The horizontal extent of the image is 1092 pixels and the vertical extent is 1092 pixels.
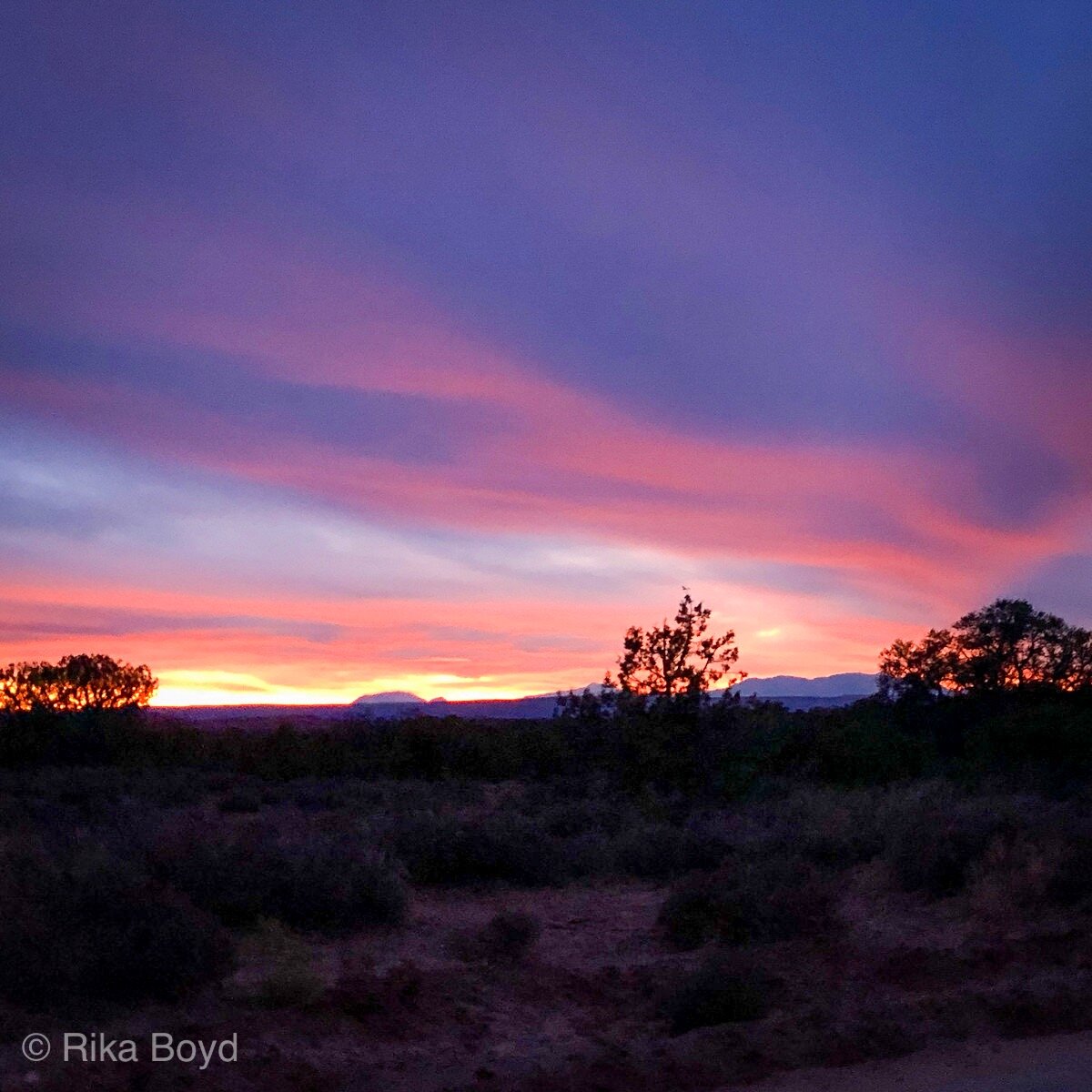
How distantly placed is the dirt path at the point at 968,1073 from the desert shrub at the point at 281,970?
371cm

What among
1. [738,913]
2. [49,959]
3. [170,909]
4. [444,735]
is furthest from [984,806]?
[444,735]

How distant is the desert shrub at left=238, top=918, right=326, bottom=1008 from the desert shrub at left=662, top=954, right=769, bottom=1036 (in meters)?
3.01

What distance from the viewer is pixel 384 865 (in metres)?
15.5

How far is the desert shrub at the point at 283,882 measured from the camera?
13.9 meters

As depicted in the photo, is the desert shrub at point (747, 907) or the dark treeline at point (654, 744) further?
the dark treeline at point (654, 744)

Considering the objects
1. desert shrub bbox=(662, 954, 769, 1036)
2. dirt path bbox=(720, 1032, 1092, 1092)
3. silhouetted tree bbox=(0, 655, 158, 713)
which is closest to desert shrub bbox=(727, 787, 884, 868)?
desert shrub bbox=(662, 954, 769, 1036)

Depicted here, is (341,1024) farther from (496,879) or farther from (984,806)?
(984,806)

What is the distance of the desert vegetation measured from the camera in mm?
9453


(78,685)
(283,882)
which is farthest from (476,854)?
(78,685)

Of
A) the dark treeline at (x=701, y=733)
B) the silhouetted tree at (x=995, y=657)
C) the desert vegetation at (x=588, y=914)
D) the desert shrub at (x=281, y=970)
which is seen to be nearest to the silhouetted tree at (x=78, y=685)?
the dark treeline at (x=701, y=733)

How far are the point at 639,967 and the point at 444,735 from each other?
31.5 m

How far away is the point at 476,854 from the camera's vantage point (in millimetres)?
18359

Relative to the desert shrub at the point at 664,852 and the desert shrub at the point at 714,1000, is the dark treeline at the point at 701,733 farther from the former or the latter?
the desert shrub at the point at 714,1000

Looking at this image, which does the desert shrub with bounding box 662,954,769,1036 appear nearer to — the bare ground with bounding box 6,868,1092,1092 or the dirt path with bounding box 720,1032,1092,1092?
the bare ground with bounding box 6,868,1092,1092
